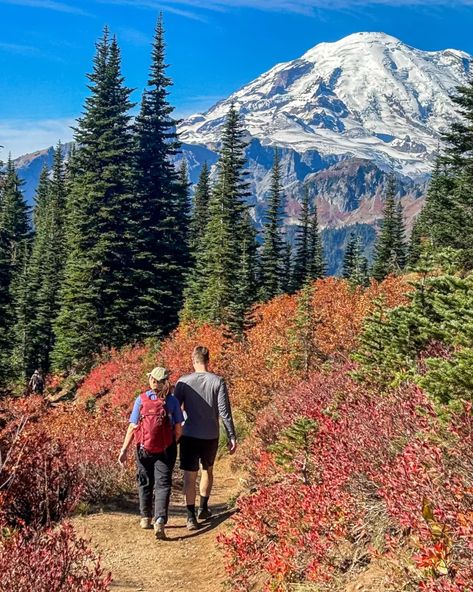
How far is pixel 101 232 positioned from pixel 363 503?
108ft

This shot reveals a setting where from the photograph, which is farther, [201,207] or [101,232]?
[201,207]

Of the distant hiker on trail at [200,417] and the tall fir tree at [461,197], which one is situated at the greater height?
the tall fir tree at [461,197]

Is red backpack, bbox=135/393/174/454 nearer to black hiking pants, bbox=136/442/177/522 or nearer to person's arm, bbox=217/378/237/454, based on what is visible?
black hiking pants, bbox=136/442/177/522

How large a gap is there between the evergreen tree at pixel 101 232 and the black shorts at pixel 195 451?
27.6 metres

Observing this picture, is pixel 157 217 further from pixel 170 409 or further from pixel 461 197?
pixel 170 409

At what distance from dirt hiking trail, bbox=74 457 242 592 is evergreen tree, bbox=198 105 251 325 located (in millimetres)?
20827

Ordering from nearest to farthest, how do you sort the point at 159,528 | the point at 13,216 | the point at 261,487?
1. the point at 261,487
2. the point at 159,528
3. the point at 13,216

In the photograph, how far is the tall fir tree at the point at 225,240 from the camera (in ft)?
108

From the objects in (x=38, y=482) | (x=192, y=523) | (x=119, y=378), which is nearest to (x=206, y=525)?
(x=192, y=523)

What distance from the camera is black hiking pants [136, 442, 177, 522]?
7250 mm

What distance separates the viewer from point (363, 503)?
5051 mm

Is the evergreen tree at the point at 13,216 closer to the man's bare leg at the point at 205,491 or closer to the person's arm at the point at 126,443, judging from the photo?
the man's bare leg at the point at 205,491

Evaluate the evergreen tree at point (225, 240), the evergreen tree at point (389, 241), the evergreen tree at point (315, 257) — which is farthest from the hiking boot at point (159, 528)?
the evergreen tree at point (389, 241)

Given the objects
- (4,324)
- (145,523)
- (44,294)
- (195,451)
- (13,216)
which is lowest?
(4,324)
